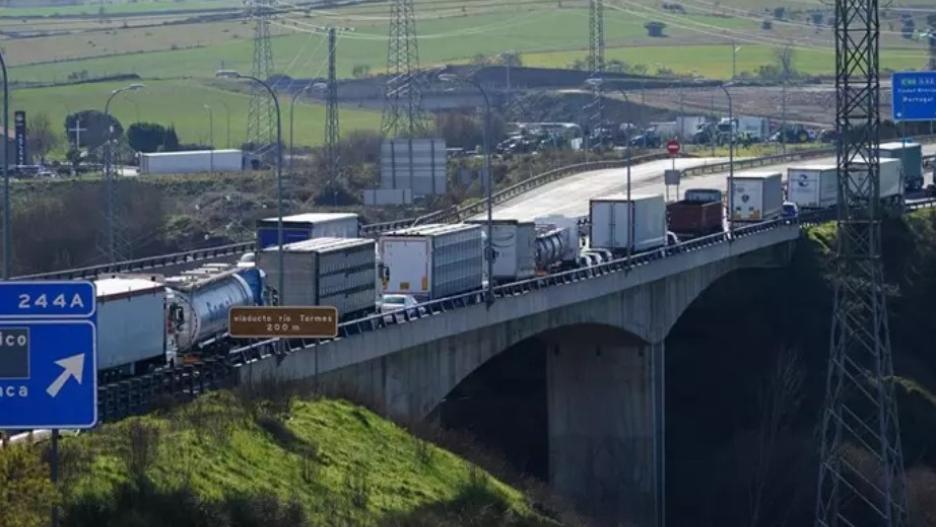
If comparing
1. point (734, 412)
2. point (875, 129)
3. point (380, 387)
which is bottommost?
point (734, 412)

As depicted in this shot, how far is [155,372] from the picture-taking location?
44156 mm

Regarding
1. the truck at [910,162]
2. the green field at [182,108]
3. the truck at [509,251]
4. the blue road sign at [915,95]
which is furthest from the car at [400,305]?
the green field at [182,108]

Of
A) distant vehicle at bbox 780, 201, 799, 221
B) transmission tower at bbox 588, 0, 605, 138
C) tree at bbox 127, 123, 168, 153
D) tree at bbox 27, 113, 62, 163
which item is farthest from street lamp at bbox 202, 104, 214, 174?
distant vehicle at bbox 780, 201, 799, 221

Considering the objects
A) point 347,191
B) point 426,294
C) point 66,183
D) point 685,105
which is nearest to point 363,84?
point 685,105

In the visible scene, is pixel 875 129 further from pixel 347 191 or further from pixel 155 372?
pixel 347 191

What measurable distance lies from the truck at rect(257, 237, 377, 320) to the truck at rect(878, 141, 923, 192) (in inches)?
2248

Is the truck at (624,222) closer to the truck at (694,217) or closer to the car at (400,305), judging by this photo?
the truck at (694,217)

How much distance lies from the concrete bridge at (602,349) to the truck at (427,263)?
1292mm

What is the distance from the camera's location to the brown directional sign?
44.2m

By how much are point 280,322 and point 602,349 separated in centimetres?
3262

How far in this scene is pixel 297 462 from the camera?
41562 mm

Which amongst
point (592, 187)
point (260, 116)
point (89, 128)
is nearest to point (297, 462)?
point (592, 187)

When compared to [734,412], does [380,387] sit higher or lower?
higher

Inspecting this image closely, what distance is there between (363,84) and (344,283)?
120890 millimetres
